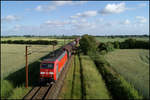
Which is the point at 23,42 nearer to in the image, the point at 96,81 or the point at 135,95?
the point at 96,81

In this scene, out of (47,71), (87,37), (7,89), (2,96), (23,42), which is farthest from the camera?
(23,42)

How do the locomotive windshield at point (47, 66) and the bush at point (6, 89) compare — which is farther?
the locomotive windshield at point (47, 66)

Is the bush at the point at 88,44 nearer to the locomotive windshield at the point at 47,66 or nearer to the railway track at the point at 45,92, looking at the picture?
the railway track at the point at 45,92

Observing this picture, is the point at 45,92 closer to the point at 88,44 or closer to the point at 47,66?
the point at 47,66

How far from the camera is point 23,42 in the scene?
287 ft

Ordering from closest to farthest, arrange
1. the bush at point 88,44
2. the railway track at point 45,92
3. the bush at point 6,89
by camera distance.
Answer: the railway track at point 45,92 < the bush at point 6,89 < the bush at point 88,44

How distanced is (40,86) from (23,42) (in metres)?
76.1

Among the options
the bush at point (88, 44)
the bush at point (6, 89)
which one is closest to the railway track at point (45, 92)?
the bush at point (6, 89)

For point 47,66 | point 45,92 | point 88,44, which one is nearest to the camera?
point 45,92

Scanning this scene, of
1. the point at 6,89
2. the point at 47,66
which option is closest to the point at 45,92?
the point at 47,66

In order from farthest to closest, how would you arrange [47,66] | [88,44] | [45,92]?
[88,44] < [47,66] < [45,92]

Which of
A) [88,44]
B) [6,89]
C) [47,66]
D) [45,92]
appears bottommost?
[45,92]

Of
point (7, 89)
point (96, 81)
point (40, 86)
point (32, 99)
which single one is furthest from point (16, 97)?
point (96, 81)

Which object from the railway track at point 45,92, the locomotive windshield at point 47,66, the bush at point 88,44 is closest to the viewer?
the railway track at point 45,92
